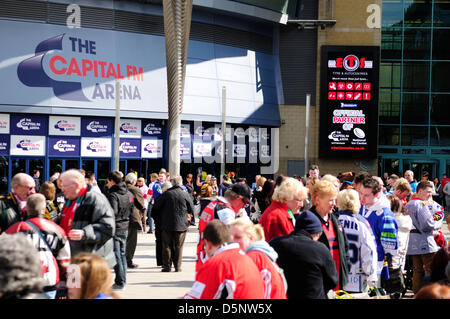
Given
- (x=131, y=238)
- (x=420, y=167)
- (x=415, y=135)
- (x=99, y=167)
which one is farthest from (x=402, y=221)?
(x=415, y=135)

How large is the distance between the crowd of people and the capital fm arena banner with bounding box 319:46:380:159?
81.5 ft

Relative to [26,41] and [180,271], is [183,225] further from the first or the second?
[26,41]

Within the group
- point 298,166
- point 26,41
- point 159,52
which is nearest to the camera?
point 26,41

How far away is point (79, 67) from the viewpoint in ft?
92.1

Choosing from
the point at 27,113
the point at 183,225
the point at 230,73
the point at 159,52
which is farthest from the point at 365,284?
the point at 230,73

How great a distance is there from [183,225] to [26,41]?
16829 millimetres

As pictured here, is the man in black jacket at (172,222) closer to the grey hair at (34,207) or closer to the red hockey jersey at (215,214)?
the red hockey jersey at (215,214)

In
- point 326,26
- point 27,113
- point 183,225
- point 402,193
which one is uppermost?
point 326,26

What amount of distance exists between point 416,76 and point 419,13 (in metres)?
3.63

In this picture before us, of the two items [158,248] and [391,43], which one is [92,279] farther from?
[391,43]

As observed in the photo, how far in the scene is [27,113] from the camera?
27234 millimetres

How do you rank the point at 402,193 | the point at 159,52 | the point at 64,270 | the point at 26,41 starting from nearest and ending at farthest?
the point at 64,270, the point at 402,193, the point at 26,41, the point at 159,52

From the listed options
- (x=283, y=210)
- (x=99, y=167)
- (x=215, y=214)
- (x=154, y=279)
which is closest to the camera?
(x=283, y=210)

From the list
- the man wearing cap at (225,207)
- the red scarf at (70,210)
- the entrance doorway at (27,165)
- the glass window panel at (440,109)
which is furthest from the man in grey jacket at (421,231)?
the glass window panel at (440,109)
